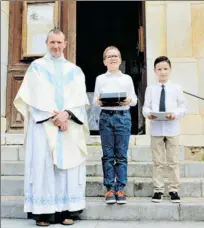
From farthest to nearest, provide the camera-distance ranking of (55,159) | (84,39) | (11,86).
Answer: (84,39) < (11,86) < (55,159)

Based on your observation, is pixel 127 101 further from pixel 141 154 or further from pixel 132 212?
pixel 141 154

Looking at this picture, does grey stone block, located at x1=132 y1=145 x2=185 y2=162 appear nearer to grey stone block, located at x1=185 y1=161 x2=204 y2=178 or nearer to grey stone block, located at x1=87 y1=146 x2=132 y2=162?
grey stone block, located at x1=87 y1=146 x2=132 y2=162

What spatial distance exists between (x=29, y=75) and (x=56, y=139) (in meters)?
0.69

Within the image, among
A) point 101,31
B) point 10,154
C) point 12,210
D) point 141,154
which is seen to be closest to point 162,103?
point 141,154

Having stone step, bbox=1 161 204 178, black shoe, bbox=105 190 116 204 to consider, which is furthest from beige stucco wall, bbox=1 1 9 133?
black shoe, bbox=105 190 116 204

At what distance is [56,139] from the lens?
3.49m

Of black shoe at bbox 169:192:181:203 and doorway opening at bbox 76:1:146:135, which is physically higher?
doorway opening at bbox 76:1:146:135

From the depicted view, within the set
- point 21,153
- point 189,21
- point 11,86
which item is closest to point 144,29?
point 189,21

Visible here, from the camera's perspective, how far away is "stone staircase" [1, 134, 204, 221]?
3.68 m

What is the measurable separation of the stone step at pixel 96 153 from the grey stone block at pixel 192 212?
1.28 m

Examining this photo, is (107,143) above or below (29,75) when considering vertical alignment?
below

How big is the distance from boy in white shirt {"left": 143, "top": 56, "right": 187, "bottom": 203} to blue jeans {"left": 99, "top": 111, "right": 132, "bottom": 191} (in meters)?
0.30

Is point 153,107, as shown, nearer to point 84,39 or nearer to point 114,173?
point 114,173

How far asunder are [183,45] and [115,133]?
246 cm
